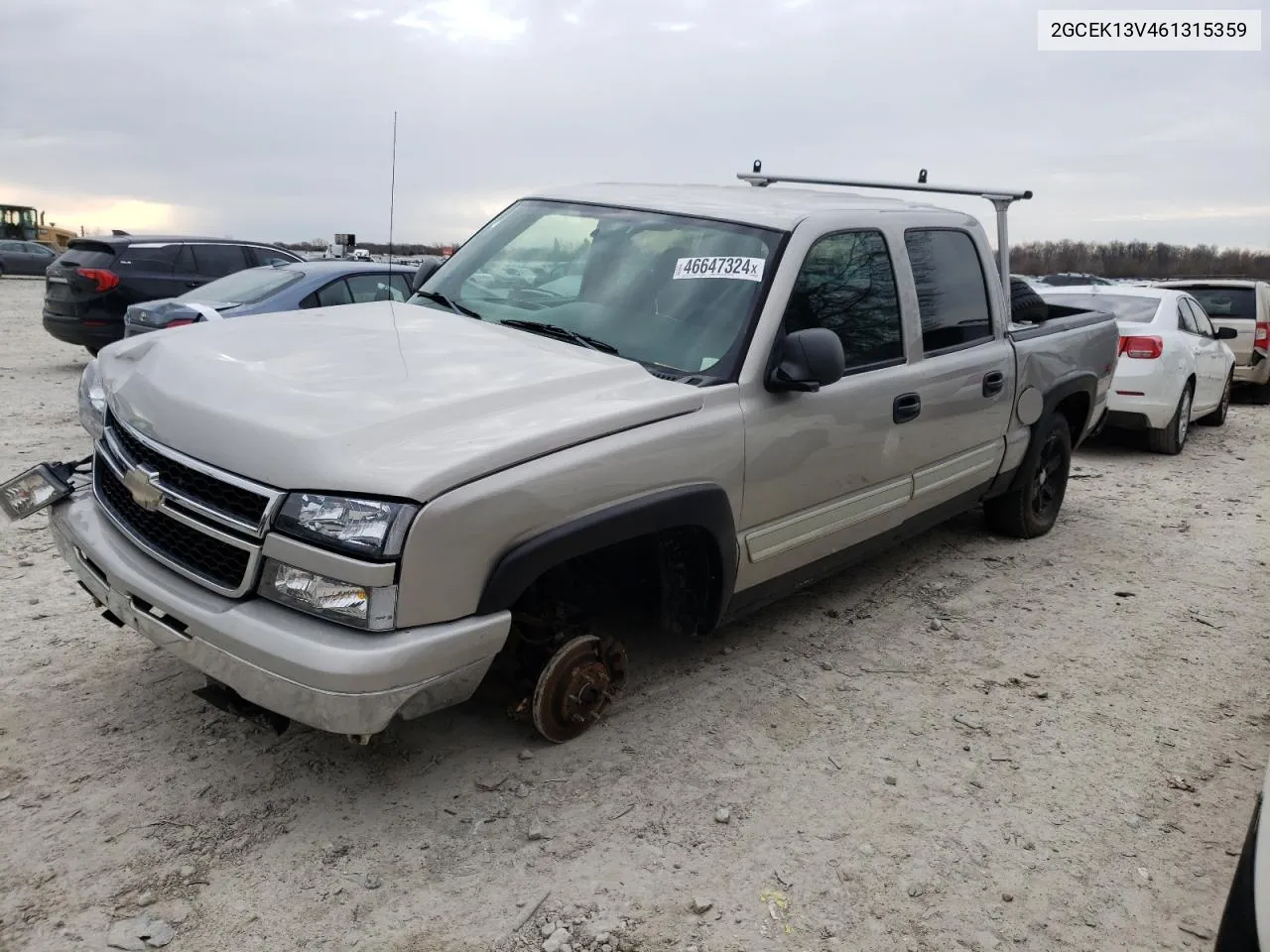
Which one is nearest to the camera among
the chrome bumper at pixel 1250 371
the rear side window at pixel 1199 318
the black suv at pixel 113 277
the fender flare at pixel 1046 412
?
the fender flare at pixel 1046 412

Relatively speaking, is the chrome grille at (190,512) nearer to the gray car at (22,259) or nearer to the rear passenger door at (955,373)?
the rear passenger door at (955,373)

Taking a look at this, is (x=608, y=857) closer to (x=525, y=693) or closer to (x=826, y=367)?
(x=525, y=693)

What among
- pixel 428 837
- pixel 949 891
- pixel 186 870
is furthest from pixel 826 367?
pixel 186 870

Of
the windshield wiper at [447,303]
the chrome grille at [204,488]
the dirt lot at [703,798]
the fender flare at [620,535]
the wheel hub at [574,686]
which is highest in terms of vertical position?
the windshield wiper at [447,303]

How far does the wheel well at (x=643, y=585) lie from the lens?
128 inches

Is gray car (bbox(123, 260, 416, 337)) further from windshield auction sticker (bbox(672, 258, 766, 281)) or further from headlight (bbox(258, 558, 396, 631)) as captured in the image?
headlight (bbox(258, 558, 396, 631))

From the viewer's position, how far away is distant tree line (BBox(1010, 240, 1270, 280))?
42.6 metres

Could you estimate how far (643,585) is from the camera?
3572mm

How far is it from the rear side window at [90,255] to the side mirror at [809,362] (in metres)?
10.4

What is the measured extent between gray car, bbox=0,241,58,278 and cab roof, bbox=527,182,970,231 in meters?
37.9

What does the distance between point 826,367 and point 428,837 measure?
6.52 feet

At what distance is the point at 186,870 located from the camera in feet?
8.95

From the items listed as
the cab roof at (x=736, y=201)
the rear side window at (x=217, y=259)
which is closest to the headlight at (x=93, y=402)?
the cab roof at (x=736, y=201)

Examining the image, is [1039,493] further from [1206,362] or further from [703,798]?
[1206,362]
